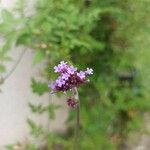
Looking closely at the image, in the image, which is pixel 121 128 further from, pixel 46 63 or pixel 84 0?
pixel 84 0

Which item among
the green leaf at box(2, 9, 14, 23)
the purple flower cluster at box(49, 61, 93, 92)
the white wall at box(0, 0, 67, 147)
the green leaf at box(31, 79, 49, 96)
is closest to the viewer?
the purple flower cluster at box(49, 61, 93, 92)

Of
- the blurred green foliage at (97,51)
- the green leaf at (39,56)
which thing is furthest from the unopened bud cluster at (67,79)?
the green leaf at (39,56)

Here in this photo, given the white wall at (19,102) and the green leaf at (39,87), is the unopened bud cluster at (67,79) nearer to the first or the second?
the green leaf at (39,87)

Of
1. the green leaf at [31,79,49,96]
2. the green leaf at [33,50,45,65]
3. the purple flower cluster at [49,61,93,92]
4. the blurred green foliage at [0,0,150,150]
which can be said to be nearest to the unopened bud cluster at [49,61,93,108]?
the purple flower cluster at [49,61,93,92]

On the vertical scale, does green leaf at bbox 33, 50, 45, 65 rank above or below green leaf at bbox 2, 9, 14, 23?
below

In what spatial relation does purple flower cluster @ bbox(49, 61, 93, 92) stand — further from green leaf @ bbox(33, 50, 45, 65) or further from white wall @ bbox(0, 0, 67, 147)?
white wall @ bbox(0, 0, 67, 147)

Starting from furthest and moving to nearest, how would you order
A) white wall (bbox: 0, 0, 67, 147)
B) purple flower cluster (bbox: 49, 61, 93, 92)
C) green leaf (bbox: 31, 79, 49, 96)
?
white wall (bbox: 0, 0, 67, 147) < green leaf (bbox: 31, 79, 49, 96) < purple flower cluster (bbox: 49, 61, 93, 92)

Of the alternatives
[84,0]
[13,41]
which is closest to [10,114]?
[13,41]
